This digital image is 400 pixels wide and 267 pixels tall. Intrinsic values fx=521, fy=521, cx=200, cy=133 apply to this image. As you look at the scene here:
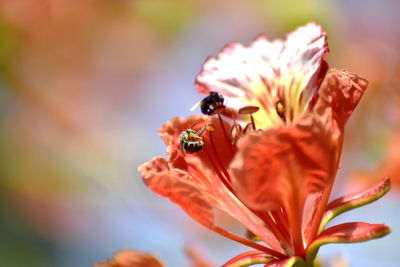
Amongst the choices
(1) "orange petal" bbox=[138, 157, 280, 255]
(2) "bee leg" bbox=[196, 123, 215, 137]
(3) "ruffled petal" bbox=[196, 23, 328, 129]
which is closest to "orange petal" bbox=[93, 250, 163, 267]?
(1) "orange petal" bbox=[138, 157, 280, 255]

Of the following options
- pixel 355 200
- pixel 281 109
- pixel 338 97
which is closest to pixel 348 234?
pixel 355 200

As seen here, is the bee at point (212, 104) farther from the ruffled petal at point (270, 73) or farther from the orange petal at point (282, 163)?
the orange petal at point (282, 163)

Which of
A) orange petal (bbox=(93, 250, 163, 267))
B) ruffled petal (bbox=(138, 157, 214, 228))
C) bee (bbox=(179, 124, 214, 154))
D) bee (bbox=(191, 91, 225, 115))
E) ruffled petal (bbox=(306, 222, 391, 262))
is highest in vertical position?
bee (bbox=(191, 91, 225, 115))

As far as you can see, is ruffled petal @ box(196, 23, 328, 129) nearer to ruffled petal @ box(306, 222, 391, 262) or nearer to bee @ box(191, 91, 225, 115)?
bee @ box(191, 91, 225, 115)

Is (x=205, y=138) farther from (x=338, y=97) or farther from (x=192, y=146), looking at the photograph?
(x=338, y=97)

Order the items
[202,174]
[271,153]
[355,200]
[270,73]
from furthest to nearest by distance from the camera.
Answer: [270,73] < [202,174] < [355,200] < [271,153]

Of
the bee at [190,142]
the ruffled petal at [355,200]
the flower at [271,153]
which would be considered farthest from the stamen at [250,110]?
the ruffled petal at [355,200]
